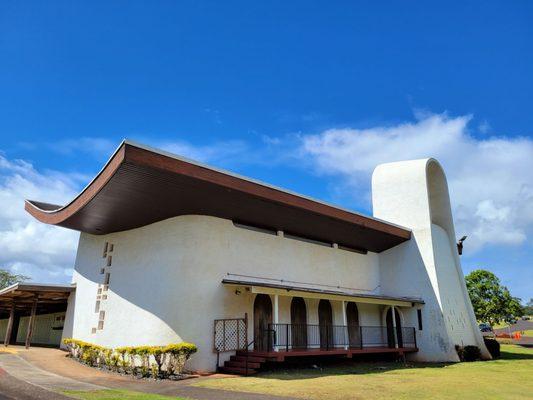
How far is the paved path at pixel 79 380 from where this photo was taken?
10.2m

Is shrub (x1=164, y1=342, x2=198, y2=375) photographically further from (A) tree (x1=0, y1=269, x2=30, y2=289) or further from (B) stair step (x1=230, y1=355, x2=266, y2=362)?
(A) tree (x1=0, y1=269, x2=30, y2=289)

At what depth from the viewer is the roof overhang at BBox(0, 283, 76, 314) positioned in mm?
18719

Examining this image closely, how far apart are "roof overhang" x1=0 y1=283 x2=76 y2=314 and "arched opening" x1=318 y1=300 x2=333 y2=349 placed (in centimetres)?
1166

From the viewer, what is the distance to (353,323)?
20.7 m

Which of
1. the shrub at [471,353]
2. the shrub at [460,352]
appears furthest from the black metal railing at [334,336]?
the shrub at [471,353]

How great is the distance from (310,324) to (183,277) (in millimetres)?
6196

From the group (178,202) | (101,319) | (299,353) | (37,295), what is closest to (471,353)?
(299,353)

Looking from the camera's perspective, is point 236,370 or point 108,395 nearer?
point 108,395

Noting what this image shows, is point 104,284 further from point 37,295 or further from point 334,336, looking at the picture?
point 334,336

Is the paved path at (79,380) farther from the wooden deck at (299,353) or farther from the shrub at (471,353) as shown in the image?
the shrub at (471,353)

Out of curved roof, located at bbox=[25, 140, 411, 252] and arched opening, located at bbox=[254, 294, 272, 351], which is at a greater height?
curved roof, located at bbox=[25, 140, 411, 252]

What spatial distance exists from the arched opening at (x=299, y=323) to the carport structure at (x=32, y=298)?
34.8ft

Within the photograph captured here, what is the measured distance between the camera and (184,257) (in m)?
15.2

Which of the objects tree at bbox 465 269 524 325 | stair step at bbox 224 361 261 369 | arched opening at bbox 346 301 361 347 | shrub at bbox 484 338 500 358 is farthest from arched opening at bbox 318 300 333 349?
tree at bbox 465 269 524 325
